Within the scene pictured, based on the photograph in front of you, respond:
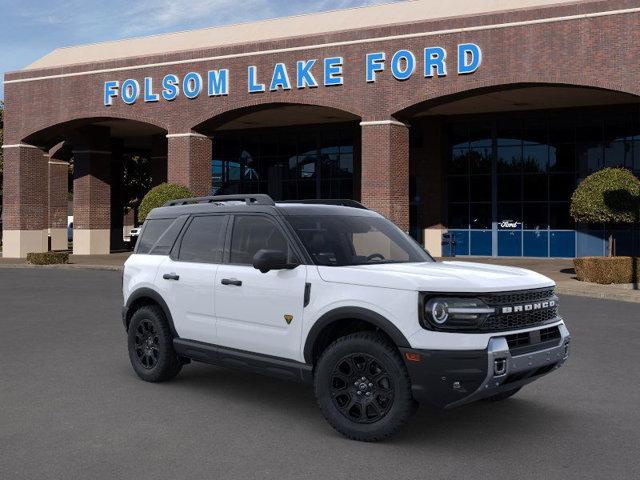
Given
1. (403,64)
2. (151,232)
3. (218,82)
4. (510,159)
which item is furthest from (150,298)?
(510,159)

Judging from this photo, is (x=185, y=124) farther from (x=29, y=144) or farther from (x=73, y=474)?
(x=73, y=474)

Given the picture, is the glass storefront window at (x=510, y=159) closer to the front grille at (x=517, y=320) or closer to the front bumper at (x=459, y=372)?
the front grille at (x=517, y=320)

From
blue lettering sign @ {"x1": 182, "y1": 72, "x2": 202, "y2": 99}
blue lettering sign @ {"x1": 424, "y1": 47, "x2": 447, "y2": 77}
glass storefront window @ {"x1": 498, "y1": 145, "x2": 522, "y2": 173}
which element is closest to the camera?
blue lettering sign @ {"x1": 424, "y1": 47, "x2": 447, "y2": 77}

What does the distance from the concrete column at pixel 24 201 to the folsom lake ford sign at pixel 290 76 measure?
19.7ft

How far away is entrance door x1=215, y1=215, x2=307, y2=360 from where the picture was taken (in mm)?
6410

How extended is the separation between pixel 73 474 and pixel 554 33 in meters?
23.7

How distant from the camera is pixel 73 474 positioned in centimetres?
504

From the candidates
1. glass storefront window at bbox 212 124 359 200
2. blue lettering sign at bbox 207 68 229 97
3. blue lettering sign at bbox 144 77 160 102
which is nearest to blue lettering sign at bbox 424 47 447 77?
blue lettering sign at bbox 207 68 229 97

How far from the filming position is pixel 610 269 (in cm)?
2061

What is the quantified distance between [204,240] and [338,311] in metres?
2.14

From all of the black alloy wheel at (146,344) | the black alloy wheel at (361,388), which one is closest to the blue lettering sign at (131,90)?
the black alloy wheel at (146,344)

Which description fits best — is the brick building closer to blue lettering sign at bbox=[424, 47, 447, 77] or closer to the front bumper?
blue lettering sign at bbox=[424, 47, 447, 77]

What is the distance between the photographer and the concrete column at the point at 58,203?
137ft

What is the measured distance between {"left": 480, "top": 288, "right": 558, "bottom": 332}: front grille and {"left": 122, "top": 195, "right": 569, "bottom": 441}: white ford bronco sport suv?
12mm
